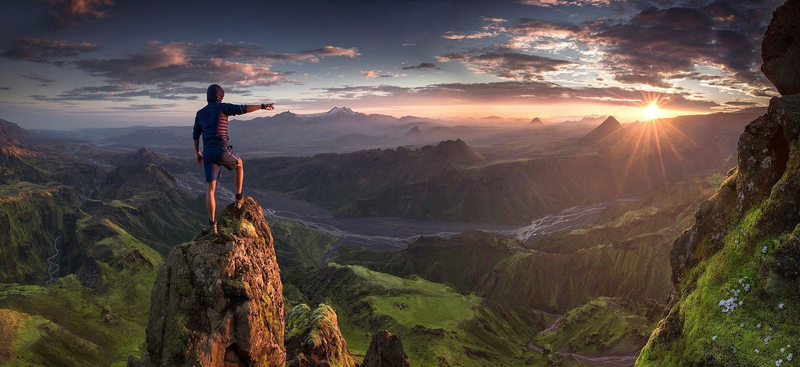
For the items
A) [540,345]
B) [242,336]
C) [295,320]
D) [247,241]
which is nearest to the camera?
[242,336]

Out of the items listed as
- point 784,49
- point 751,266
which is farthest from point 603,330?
point 784,49

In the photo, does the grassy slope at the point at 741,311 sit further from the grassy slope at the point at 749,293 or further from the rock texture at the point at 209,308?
the rock texture at the point at 209,308

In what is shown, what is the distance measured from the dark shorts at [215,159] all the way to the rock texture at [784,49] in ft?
118

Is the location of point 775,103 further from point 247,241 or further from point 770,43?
point 247,241

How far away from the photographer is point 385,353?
60.5 m

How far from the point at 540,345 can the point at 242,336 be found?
6179 inches

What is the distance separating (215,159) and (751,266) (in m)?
31.5

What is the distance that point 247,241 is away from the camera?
23188 mm


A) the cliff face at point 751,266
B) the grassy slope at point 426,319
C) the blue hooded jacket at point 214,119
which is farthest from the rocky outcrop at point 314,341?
the grassy slope at point 426,319

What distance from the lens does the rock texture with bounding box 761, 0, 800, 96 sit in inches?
971

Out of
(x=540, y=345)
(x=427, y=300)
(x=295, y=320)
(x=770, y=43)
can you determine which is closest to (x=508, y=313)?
(x=540, y=345)

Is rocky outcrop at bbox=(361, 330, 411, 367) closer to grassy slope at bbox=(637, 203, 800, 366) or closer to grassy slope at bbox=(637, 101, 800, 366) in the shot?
grassy slope at bbox=(637, 101, 800, 366)

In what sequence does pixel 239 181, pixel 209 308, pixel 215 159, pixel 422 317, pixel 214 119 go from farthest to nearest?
pixel 422 317 < pixel 239 181 < pixel 209 308 < pixel 215 159 < pixel 214 119

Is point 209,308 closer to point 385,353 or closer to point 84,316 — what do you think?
point 385,353
